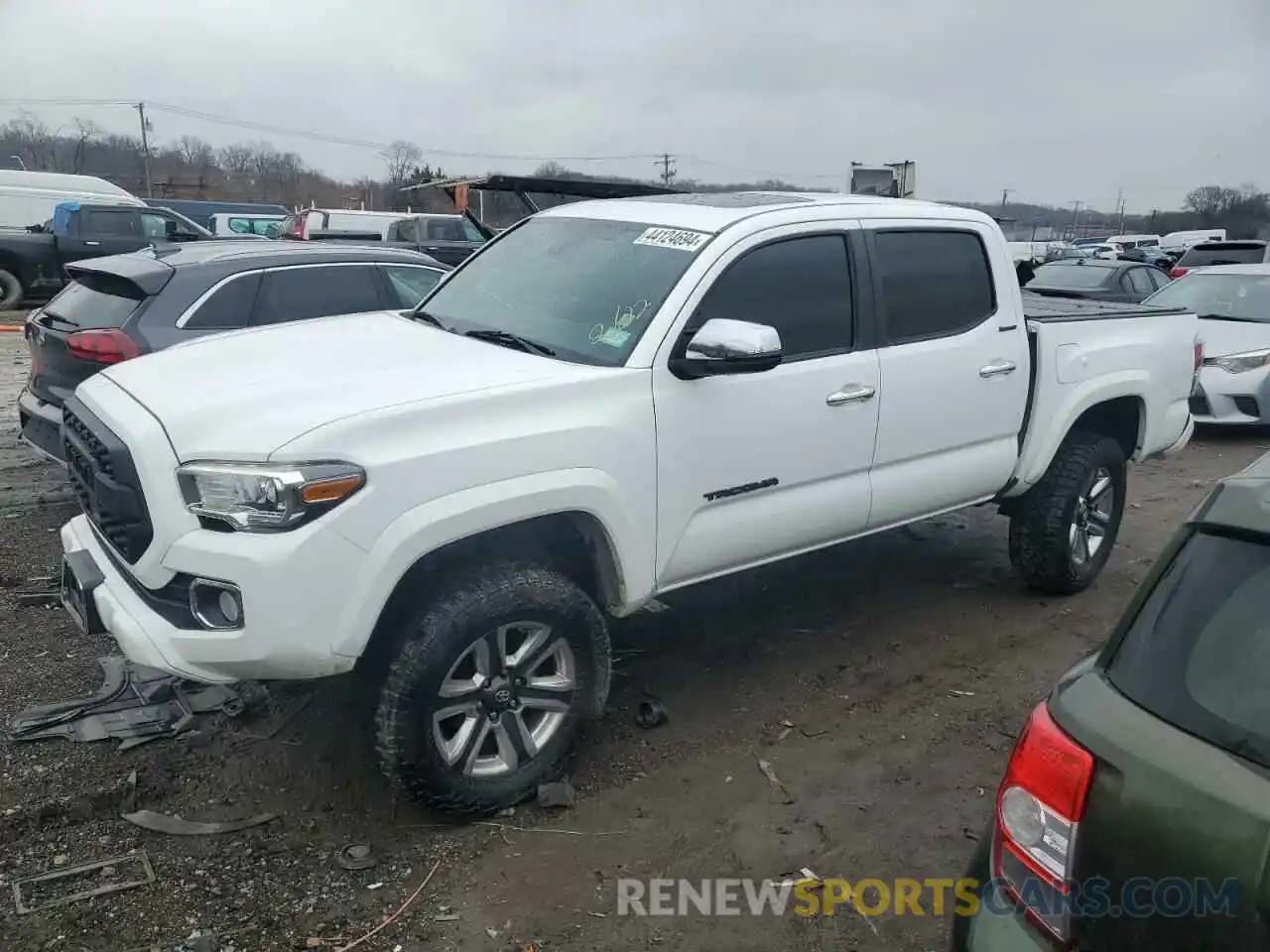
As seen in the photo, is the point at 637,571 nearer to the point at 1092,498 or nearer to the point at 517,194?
the point at 1092,498

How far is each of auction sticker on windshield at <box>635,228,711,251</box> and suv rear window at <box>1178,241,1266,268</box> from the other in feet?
52.2

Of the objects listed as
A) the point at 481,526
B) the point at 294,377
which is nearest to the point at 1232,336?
the point at 481,526

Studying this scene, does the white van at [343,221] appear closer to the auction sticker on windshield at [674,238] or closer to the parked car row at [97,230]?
the parked car row at [97,230]

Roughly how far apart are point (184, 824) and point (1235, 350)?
32.4 ft

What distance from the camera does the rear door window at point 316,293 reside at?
6262 mm

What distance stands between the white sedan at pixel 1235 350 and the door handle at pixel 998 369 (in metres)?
5.31

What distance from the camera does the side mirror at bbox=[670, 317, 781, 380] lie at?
3.39 metres

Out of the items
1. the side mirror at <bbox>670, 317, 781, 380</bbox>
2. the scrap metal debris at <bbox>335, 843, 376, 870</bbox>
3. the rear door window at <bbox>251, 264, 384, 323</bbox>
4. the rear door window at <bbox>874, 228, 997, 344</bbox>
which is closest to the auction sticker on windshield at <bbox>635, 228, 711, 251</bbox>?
the side mirror at <bbox>670, 317, 781, 380</bbox>

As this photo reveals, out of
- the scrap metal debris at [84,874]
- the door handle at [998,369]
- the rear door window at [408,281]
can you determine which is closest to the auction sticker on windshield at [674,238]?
the door handle at [998,369]

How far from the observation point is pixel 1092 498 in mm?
5469

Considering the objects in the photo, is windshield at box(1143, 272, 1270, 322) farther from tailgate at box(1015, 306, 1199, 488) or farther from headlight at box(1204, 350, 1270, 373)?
tailgate at box(1015, 306, 1199, 488)

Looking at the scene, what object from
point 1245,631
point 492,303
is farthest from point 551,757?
point 1245,631

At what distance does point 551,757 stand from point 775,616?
193 cm

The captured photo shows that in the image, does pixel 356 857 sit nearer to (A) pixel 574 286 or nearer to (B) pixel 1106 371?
(A) pixel 574 286
